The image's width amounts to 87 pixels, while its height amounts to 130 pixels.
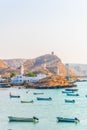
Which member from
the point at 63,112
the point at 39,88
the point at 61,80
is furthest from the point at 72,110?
the point at 61,80

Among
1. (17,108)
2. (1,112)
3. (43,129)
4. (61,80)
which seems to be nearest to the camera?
(43,129)

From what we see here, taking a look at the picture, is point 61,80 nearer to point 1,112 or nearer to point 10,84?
point 10,84

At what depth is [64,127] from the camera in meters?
54.7

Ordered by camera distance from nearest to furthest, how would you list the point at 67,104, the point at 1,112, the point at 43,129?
the point at 43,129, the point at 1,112, the point at 67,104

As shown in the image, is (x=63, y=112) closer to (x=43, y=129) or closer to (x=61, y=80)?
(x=43, y=129)

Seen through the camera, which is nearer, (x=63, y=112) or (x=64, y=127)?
(x=64, y=127)

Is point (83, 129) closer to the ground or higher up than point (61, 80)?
closer to the ground

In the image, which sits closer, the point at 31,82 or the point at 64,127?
the point at 64,127

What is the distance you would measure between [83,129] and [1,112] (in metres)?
19.2

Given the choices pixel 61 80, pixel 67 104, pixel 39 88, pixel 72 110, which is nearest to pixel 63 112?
pixel 72 110

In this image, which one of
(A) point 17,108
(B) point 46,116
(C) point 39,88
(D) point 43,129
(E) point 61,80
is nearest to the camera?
(D) point 43,129

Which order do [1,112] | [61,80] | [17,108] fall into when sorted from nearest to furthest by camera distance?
[1,112]
[17,108]
[61,80]

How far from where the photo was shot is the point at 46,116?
2525 inches

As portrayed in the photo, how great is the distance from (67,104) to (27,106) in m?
8.88
